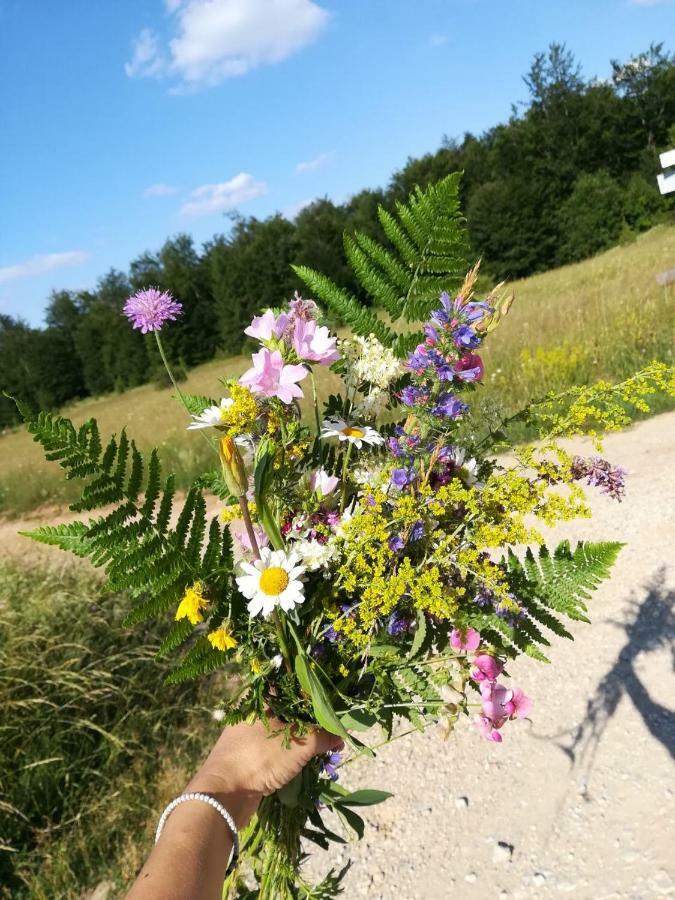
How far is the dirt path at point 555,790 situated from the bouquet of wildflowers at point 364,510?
1576 mm

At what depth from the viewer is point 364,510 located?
1.27m

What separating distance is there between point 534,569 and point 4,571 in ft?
14.4

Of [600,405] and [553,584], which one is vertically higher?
[600,405]

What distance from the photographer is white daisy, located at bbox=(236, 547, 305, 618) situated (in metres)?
1.17

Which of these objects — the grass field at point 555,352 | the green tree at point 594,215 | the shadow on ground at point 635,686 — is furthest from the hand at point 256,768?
the green tree at point 594,215

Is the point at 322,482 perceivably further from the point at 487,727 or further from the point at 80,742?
the point at 80,742

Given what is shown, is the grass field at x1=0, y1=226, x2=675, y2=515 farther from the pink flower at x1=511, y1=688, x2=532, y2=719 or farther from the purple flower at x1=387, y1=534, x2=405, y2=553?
the purple flower at x1=387, y1=534, x2=405, y2=553

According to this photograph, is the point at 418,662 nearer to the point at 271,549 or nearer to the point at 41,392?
the point at 271,549

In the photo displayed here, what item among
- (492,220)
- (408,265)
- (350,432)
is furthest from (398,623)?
(492,220)

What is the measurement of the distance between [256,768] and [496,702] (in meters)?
0.56

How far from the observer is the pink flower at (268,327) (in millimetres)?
1308

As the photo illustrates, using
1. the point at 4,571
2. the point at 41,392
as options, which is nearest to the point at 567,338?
the point at 4,571

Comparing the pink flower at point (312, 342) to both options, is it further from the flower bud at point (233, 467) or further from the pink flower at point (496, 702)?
the pink flower at point (496, 702)

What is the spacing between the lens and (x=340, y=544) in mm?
1260
